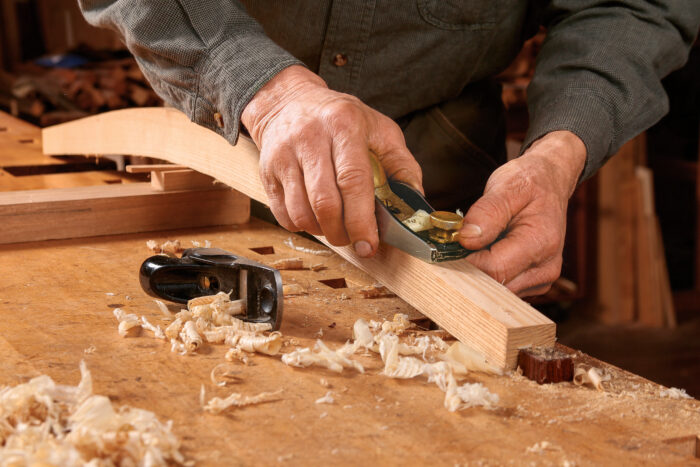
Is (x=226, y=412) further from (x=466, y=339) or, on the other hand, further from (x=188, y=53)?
(x=188, y=53)

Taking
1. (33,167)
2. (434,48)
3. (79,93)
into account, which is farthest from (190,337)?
(79,93)

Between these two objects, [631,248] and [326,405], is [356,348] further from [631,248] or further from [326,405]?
[631,248]

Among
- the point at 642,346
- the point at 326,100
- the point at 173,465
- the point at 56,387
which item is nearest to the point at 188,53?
the point at 326,100

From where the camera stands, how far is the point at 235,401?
29.7 inches

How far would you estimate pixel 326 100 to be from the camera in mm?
1013

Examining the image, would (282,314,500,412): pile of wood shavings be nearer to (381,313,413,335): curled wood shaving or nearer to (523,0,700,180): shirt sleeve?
(381,313,413,335): curled wood shaving

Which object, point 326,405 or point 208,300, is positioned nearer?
point 326,405

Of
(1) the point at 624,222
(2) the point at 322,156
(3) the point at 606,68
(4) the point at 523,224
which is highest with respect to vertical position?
(3) the point at 606,68

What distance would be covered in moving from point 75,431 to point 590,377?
52 cm

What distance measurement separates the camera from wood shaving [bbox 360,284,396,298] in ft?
3.61

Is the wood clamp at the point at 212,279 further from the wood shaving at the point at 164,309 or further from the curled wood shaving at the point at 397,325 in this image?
the curled wood shaving at the point at 397,325

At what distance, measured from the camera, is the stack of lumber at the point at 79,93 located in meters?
2.73

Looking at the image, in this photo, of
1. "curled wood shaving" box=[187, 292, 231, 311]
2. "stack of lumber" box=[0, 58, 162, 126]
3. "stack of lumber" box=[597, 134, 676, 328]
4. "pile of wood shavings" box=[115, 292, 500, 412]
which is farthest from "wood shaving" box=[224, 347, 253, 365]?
"stack of lumber" box=[597, 134, 676, 328]

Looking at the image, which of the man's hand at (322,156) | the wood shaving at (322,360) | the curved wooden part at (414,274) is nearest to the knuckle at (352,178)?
the man's hand at (322,156)
